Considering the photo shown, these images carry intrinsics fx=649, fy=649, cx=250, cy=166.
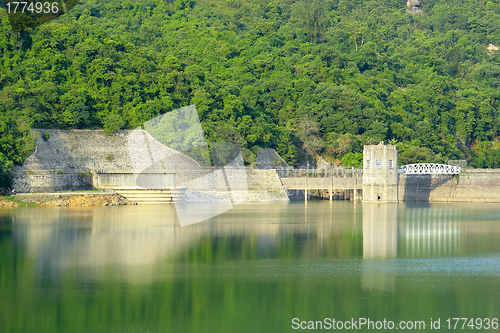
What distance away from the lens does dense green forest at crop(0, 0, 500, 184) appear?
85562 millimetres

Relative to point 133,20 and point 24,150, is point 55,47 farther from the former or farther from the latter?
point 133,20

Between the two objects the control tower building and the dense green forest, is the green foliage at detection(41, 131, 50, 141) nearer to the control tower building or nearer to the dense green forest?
the dense green forest

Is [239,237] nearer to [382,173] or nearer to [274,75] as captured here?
[382,173]

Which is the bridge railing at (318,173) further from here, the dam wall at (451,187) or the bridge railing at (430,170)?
the dam wall at (451,187)

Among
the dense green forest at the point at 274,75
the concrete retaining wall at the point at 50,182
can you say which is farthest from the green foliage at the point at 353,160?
the concrete retaining wall at the point at 50,182

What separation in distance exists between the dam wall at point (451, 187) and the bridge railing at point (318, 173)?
19.9 feet

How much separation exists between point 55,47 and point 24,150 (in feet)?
84.3

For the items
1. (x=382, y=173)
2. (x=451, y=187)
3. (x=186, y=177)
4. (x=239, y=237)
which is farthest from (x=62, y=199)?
(x=451, y=187)

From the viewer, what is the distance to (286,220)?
4841 cm

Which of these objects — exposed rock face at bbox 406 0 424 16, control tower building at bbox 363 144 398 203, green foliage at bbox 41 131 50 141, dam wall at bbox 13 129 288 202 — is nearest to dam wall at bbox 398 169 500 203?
control tower building at bbox 363 144 398 203

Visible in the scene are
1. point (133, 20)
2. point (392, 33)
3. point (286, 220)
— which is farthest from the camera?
point (392, 33)

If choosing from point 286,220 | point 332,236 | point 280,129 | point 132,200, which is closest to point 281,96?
point 280,129

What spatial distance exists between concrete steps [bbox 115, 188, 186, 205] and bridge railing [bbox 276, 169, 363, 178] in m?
17.7

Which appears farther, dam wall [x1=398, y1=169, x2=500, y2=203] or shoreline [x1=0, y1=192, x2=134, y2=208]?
dam wall [x1=398, y1=169, x2=500, y2=203]
